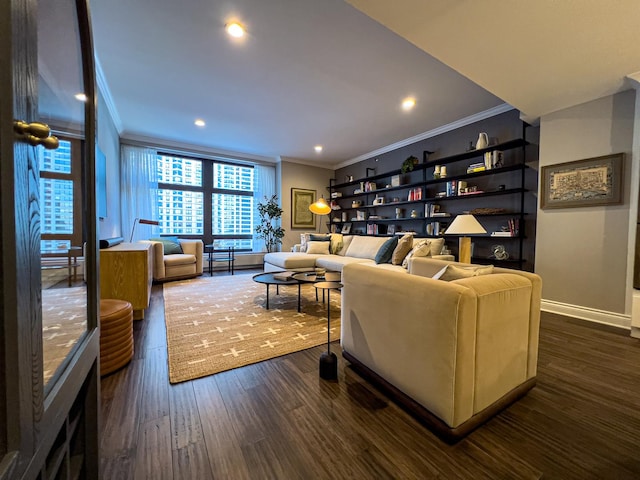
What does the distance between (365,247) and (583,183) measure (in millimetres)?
2942

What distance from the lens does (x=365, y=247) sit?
4.80 m

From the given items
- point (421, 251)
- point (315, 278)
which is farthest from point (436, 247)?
point (315, 278)

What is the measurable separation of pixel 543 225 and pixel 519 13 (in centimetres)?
249

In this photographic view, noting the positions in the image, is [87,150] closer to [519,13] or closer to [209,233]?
[519,13]

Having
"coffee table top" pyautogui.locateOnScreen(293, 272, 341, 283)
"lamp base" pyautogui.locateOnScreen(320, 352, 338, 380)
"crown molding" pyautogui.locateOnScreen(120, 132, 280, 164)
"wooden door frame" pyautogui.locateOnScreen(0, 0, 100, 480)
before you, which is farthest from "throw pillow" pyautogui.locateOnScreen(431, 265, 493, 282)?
"crown molding" pyautogui.locateOnScreen(120, 132, 280, 164)

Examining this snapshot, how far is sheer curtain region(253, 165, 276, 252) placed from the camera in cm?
646

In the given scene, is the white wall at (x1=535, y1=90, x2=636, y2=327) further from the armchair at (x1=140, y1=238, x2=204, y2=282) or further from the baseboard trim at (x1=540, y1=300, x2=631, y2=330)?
the armchair at (x1=140, y1=238, x2=204, y2=282)

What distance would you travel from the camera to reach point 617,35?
1899mm

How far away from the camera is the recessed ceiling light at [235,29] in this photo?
87.4 inches

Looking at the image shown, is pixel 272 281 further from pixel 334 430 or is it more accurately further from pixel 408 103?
pixel 408 103

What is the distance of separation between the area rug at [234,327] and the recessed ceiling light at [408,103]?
112 inches

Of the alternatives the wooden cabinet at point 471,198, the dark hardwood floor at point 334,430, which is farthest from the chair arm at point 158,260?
the wooden cabinet at point 471,198

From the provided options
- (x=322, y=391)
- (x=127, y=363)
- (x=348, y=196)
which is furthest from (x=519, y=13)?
(x=348, y=196)

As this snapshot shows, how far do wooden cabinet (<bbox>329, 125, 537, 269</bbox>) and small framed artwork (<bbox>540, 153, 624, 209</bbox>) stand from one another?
291 mm
